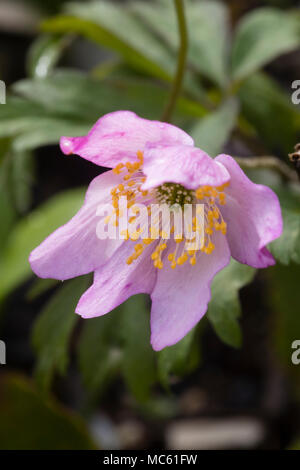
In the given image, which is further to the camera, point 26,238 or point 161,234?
point 26,238

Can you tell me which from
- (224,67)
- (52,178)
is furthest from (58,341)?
(52,178)

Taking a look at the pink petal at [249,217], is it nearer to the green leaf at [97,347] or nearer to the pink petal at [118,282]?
the pink petal at [118,282]

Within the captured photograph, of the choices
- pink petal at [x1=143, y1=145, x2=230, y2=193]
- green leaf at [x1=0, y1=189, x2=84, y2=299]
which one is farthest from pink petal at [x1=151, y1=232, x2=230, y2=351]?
green leaf at [x1=0, y1=189, x2=84, y2=299]

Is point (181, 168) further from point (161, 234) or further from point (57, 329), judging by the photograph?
point (57, 329)

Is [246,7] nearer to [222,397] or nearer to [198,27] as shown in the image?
[198,27]

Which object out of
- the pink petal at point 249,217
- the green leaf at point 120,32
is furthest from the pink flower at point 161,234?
the green leaf at point 120,32

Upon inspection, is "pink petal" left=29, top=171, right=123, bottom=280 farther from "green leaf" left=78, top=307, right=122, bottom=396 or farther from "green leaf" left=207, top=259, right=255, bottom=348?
"green leaf" left=78, top=307, right=122, bottom=396

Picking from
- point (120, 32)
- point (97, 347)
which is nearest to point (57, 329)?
point (97, 347)

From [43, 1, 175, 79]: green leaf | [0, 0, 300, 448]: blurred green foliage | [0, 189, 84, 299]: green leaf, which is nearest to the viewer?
[0, 0, 300, 448]: blurred green foliage
